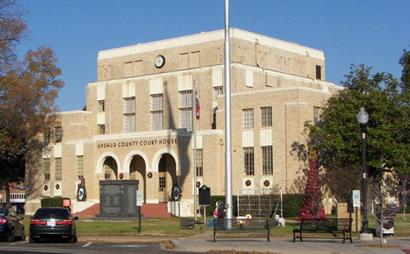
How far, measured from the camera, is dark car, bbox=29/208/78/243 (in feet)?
103

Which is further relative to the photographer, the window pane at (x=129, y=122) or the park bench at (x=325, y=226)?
the window pane at (x=129, y=122)

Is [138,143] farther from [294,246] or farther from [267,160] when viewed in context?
[294,246]

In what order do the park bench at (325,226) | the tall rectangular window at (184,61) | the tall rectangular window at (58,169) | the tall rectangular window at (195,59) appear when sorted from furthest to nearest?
the tall rectangular window at (58,169) < the tall rectangular window at (184,61) < the tall rectangular window at (195,59) < the park bench at (325,226)

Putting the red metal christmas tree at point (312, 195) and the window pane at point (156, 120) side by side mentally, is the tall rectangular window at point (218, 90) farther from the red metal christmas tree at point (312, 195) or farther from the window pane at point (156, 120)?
the red metal christmas tree at point (312, 195)

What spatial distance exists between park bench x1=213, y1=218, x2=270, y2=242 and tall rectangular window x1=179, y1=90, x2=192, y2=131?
4020 centimetres

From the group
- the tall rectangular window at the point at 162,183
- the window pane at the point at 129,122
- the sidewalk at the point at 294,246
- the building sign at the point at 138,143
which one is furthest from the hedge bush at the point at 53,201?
the sidewalk at the point at 294,246

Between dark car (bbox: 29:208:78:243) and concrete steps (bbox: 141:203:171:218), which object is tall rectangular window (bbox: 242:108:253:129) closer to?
→ concrete steps (bbox: 141:203:171:218)

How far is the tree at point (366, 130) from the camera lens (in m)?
55.2

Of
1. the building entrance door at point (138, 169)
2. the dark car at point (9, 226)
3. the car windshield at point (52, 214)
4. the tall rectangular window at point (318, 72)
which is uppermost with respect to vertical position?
the tall rectangular window at point (318, 72)

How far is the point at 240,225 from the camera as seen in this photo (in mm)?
30719

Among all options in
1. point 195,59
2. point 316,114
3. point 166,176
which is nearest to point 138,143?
point 166,176

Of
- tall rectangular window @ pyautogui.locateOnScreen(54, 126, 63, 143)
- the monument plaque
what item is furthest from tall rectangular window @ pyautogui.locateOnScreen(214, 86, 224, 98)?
tall rectangular window @ pyautogui.locateOnScreen(54, 126, 63, 143)

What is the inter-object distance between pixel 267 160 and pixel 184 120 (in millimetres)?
12216

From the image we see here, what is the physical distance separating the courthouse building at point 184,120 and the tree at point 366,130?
3.94m
